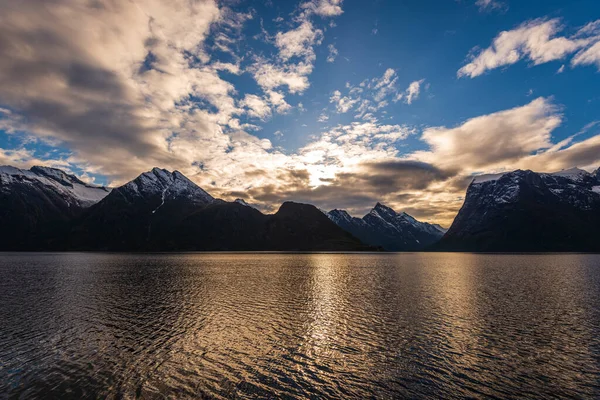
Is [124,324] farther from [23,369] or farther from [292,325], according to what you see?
[292,325]

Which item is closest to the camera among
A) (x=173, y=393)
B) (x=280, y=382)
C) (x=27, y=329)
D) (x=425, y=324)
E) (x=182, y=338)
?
(x=173, y=393)

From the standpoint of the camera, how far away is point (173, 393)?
23.8 meters

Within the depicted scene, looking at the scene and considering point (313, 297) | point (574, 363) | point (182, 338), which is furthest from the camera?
point (313, 297)

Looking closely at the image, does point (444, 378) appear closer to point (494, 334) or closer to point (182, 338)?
point (494, 334)

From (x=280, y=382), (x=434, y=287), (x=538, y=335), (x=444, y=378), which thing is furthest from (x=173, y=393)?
(x=434, y=287)

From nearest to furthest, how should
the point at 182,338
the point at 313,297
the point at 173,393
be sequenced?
the point at 173,393
the point at 182,338
the point at 313,297

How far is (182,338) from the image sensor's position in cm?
3747

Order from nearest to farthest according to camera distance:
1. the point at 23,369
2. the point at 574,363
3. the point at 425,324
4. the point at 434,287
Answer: the point at 23,369, the point at 574,363, the point at 425,324, the point at 434,287

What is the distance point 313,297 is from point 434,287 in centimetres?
3477

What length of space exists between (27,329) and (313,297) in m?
46.9

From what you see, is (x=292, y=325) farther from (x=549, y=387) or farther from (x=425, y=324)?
(x=549, y=387)

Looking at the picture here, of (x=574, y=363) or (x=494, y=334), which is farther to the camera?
(x=494, y=334)

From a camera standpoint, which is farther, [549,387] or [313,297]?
[313,297]

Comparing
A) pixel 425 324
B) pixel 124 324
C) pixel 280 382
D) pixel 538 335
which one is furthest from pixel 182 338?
pixel 538 335
